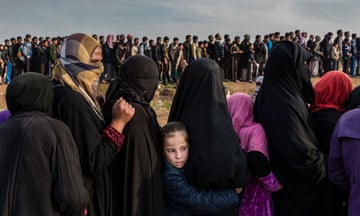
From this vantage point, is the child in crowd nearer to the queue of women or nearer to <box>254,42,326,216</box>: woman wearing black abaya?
the queue of women

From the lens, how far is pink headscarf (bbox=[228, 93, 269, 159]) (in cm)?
274

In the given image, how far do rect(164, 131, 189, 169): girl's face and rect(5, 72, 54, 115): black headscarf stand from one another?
81cm

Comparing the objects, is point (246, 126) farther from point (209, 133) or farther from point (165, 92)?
point (165, 92)

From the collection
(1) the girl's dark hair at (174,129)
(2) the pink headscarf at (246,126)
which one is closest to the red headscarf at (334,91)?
(2) the pink headscarf at (246,126)

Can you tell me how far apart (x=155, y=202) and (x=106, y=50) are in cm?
1521

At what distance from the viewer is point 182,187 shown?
256cm

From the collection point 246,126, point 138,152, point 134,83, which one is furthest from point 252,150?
point 134,83

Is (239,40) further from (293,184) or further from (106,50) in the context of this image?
Answer: (293,184)

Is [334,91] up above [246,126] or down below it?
above

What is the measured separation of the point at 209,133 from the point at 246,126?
48 cm

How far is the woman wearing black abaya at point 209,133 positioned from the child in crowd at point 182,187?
55 millimetres

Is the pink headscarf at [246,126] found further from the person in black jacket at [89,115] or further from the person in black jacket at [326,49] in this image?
the person in black jacket at [326,49]

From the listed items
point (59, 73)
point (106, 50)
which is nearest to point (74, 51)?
point (59, 73)

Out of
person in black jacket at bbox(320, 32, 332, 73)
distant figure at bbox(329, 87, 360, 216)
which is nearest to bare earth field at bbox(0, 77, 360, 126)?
person in black jacket at bbox(320, 32, 332, 73)
